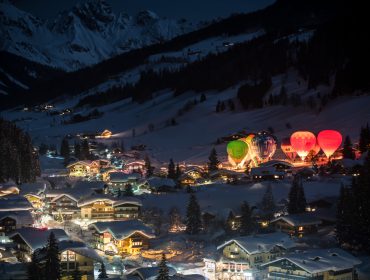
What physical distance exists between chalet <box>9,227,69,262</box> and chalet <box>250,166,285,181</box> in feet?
79.2

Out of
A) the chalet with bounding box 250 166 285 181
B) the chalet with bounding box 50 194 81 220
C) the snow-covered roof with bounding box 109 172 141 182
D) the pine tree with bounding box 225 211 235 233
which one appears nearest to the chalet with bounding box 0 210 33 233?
the chalet with bounding box 50 194 81 220

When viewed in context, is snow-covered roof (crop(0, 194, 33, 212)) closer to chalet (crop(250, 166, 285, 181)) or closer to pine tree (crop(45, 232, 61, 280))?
chalet (crop(250, 166, 285, 181))

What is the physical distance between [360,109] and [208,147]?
21.4 meters

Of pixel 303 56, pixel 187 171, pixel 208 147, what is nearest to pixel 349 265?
pixel 187 171

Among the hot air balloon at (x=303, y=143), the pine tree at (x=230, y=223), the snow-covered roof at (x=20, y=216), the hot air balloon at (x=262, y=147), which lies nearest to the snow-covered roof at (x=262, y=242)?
the pine tree at (x=230, y=223)

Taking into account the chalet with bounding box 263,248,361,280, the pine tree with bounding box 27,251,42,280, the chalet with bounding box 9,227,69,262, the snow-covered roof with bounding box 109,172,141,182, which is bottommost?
the chalet with bounding box 263,248,361,280

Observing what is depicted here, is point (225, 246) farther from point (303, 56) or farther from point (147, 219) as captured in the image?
point (303, 56)

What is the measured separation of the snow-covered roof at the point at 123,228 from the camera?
4956 cm

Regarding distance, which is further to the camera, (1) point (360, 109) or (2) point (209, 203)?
(1) point (360, 109)

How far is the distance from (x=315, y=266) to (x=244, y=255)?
5.77 metres

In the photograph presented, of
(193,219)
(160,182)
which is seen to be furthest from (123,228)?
(160,182)

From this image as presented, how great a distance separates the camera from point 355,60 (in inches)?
4712

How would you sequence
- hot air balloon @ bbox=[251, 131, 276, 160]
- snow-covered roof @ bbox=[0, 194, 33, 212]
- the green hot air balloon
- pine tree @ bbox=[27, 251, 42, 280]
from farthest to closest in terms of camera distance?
hot air balloon @ bbox=[251, 131, 276, 160], the green hot air balloon, snow-covered roof @ bbox=[0, 194, 33, 212], pine tree @ bbox=[27, 251, 42, 280]

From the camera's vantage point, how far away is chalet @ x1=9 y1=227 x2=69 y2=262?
44.3 m
